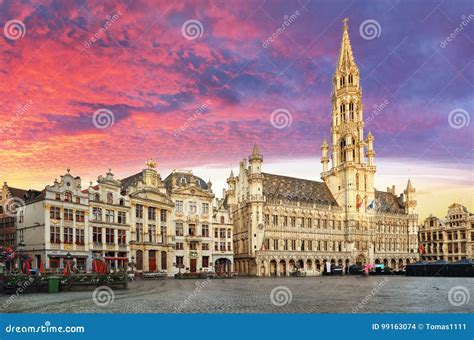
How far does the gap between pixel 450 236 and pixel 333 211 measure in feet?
122

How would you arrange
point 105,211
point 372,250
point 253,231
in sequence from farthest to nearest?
1. point 372,250
2. point 253,231
3. point 105,211

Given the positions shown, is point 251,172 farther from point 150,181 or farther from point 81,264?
point 81,264

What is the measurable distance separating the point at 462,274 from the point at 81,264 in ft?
155

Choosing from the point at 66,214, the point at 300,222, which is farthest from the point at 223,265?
the point at 66,214

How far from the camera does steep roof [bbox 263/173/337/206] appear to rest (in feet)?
281

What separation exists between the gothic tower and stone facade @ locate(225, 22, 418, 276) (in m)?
0.18

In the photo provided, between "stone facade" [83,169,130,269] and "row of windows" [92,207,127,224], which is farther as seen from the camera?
"row of windows" [92,207,127,224]

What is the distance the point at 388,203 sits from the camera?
10394cm

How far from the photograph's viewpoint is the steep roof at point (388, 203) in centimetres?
10143

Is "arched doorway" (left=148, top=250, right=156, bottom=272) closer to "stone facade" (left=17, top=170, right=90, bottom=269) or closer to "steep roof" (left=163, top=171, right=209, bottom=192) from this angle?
"steep roof" (left=163, top=171, right=209, bottom=192)

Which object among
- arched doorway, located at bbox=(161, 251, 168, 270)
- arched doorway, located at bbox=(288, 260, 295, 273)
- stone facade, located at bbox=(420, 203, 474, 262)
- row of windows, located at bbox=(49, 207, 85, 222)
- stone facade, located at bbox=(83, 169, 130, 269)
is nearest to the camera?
row of windows, located at bbox=(49, 207, 85, 222)

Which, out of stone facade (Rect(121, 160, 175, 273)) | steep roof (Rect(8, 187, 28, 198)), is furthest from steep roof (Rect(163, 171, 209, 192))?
steep roof (Rect(8, 187, 28, 198))

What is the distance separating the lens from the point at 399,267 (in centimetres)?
9981

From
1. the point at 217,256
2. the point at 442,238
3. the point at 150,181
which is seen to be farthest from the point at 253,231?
the point at 442,238
